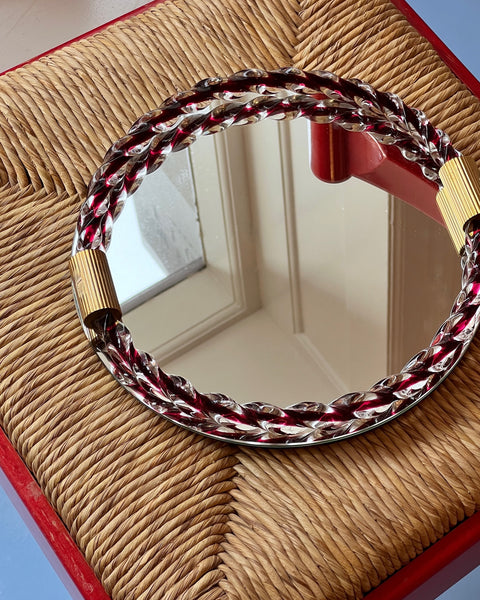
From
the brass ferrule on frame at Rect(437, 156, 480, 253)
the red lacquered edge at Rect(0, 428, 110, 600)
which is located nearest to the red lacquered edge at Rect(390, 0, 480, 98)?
the brass ferrule on frame at Rect(437, 156, 480, 253)

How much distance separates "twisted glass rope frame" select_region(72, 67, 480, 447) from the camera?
0.66 metres

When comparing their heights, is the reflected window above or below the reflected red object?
above

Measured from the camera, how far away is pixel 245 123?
2.60 ft

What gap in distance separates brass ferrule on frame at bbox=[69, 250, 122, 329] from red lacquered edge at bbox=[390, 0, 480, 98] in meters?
0.35

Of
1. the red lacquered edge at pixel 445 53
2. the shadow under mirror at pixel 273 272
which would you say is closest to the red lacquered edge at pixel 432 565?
the shadow under mirror at pixel 273 272

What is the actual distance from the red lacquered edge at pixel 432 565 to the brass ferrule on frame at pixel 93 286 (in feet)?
0.89

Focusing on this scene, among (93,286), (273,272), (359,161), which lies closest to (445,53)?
(359,161)

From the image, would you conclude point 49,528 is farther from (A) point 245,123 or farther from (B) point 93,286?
(A) point 245,123

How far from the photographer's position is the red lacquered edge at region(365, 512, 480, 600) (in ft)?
2.06

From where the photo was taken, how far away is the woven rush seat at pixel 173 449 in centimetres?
62

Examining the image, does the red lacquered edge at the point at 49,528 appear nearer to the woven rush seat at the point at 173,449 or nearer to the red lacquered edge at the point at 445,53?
the woven rush seat at the point at 173,449

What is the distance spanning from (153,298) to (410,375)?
210 mm

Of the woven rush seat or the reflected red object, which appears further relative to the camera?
the reflected red object

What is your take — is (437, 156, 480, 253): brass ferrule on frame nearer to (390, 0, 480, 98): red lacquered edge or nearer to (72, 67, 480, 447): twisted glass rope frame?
(72, 67, 480, 447): twisted glass rope frame
